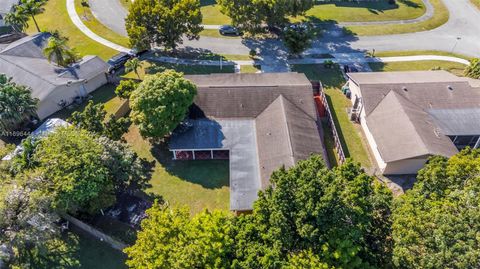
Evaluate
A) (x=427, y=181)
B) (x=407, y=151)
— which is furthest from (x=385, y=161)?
(x=427, y=181)

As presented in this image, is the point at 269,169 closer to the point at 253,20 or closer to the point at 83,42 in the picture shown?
the point at 253,20

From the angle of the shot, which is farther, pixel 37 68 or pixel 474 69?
pixel 474 69

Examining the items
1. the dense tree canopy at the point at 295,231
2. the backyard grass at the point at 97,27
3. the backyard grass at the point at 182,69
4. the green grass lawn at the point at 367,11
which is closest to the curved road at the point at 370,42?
the backyard grass at the point at 97,27

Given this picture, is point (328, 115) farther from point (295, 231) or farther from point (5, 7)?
point (5, 7)

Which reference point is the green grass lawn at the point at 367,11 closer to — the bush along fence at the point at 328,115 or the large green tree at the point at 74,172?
the bush along fence at the point at 328,115

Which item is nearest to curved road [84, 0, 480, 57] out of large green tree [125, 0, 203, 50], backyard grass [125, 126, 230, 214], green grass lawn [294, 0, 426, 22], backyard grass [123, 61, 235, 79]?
green grass lawn [294, 0, 426, 22]

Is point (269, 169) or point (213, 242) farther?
point (269, 169)

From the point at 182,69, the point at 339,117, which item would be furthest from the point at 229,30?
the point at 339,117
